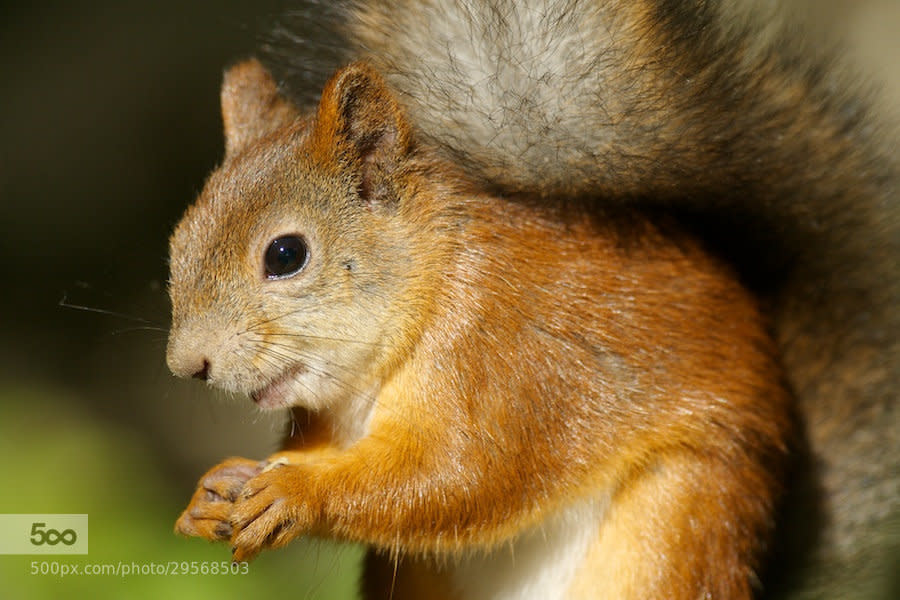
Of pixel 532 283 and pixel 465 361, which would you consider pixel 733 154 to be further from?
pixel 465 361

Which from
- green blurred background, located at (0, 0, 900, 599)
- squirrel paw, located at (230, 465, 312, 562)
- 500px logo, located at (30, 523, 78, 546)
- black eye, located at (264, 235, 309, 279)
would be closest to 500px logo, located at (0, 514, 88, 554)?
500px logo, located at (30, 523, 78, 546)

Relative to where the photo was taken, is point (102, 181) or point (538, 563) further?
point (102, 181)

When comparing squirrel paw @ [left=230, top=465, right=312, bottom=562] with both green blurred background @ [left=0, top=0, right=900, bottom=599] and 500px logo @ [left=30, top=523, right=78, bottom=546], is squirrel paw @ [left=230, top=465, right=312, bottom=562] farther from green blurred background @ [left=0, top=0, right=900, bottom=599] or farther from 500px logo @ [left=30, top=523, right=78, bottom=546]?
green blurred background @ [left=0, top=0, right=900, bottom=599]

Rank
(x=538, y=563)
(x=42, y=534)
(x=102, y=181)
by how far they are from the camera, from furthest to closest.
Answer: (x=102, y=181), (x=42, y=534), (x=538, y=563)

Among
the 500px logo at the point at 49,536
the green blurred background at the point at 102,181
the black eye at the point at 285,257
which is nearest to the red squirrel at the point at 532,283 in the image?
the black eye at the point at 285,257

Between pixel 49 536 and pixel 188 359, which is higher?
pixel 188 359

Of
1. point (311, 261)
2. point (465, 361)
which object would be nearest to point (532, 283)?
point (465, 361)
